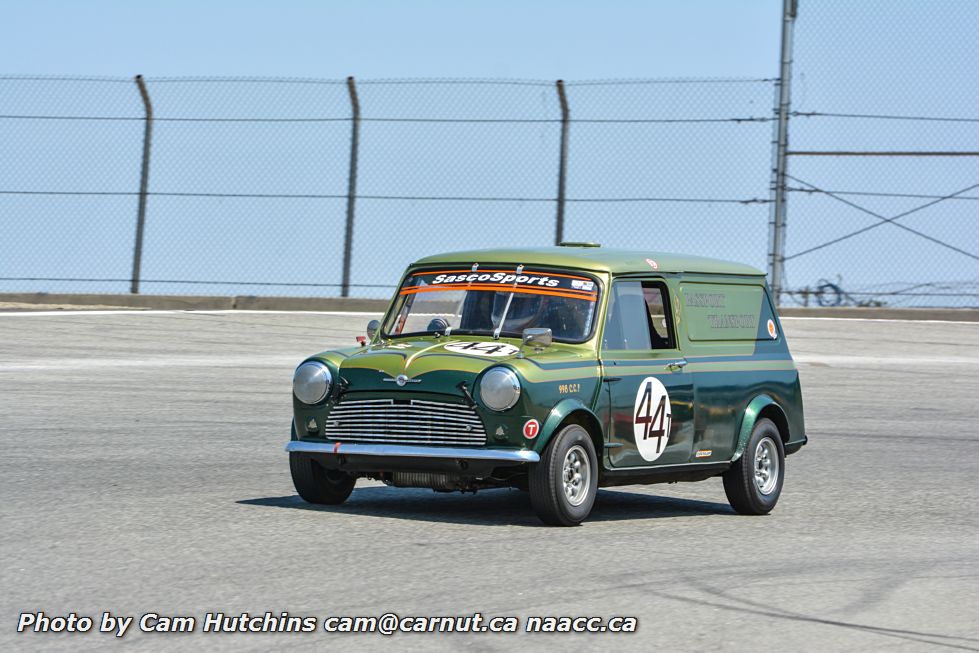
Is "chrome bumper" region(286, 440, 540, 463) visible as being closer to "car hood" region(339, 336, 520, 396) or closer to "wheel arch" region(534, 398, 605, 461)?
"wheel arch" region(534, 398, 605, 461)

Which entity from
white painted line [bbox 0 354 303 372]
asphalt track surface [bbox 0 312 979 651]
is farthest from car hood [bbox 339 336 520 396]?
white painted line [bbox 0 354 303 372]

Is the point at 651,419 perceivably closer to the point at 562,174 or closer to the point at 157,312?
the point at 562,174

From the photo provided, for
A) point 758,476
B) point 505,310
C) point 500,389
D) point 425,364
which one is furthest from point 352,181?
point 500,389

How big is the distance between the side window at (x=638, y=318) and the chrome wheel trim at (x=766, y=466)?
1037mm

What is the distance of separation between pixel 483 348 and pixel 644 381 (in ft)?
3.43

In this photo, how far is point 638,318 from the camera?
1013 centimetres

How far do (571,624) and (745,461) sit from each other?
170 inches

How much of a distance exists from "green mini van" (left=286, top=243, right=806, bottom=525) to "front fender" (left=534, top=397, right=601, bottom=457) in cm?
1

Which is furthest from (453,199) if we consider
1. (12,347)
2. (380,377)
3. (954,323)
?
(380,377)

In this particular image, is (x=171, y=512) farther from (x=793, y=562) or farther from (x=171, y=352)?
(x=171, y=352)

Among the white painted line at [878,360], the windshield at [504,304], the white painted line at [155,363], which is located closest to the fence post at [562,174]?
the white painted line at [878,360]

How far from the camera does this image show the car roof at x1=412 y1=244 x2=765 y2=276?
10008 mm

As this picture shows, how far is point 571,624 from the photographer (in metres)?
6.35

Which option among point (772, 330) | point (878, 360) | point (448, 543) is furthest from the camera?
point (878, 360)
